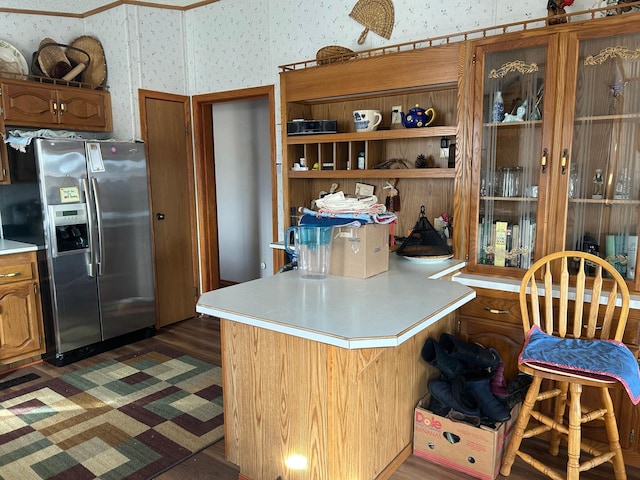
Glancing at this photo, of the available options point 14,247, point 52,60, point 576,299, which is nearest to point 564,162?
point 576,299

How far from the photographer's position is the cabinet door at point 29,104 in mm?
3453

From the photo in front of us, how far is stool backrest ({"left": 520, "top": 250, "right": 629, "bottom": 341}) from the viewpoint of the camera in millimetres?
2082

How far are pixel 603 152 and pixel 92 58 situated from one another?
12.8 ft

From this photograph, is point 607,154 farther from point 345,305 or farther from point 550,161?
point 345,305

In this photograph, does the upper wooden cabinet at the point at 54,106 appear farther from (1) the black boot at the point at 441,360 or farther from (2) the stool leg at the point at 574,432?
(2) the stool leg at the point at 574,432

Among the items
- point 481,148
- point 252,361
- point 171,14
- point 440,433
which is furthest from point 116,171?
point 440,433

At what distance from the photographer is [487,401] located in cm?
221

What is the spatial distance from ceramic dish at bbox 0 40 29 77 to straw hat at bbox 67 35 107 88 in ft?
1.35

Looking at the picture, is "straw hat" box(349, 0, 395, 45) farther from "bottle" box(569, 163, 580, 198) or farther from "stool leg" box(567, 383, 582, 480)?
"stool leg" box(567, 383, 582, 480)

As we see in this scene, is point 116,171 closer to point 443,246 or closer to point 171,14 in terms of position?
point 171,14

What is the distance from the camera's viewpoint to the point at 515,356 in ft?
8.11

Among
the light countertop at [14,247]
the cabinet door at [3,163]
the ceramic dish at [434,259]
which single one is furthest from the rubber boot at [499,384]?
the cabinet door at [3,163]

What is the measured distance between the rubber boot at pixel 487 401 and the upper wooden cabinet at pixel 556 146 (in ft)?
2.08

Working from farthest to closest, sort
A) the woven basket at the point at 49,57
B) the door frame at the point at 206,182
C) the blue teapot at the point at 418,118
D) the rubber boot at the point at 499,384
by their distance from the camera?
the door frame at the point at 206,182 → the woven basket at the point at 49,57 → the blue teapot at the point at 418,118 → the rubber boot at the point at 499,384
